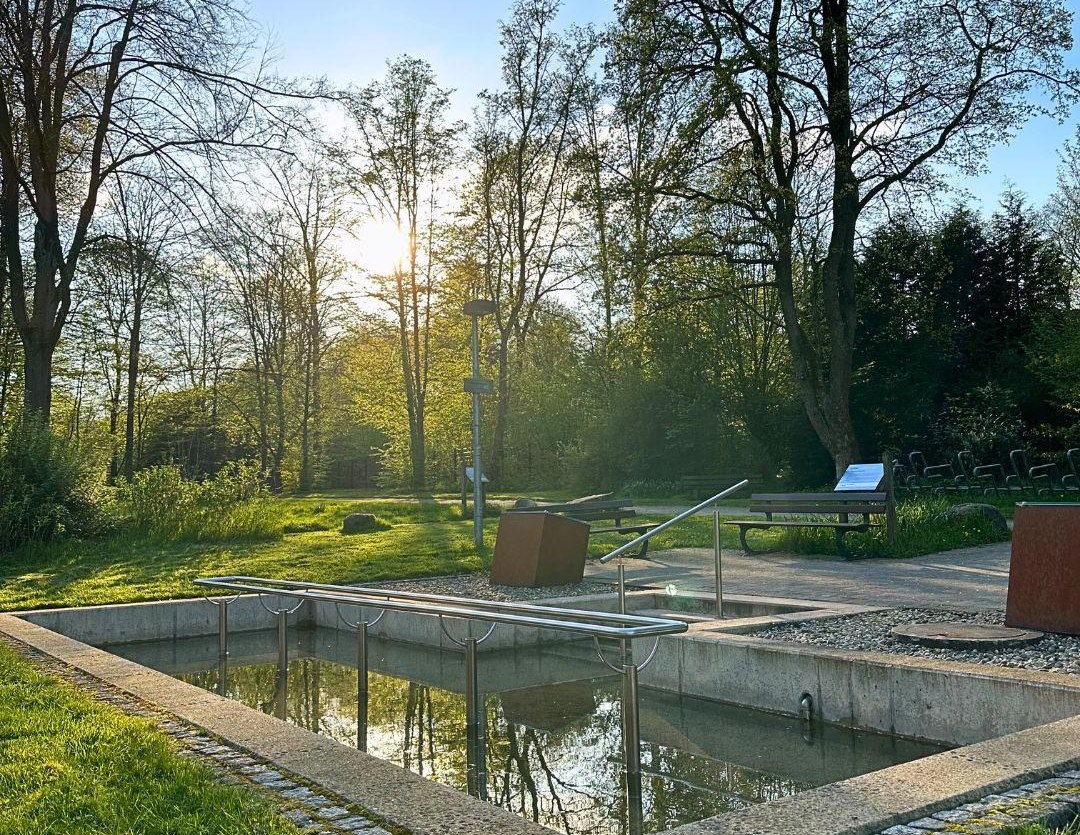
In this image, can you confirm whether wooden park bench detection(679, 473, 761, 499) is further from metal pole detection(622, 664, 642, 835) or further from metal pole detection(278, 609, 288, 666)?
metal pole detection(622, 664, 642, 835)

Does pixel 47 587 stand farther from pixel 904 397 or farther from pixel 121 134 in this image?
pixel 904 397

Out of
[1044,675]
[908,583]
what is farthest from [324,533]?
[1044,675]

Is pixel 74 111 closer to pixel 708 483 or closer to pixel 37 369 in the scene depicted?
pixel 37 369

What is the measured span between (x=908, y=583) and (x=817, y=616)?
2.94 metres

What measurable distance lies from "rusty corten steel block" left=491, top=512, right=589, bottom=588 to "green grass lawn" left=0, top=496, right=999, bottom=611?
1.62 metres

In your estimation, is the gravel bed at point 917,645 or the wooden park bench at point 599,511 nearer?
the gravel bed at point 917,645

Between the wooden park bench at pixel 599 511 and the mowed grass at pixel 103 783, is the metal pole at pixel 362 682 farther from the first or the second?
the wooden park bench at pixel 599 511

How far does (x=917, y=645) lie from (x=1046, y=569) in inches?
41.6

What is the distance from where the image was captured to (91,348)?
31.1m

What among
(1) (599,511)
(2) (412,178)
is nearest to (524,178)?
(2) (412,178)

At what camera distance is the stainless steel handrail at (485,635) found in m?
4.79

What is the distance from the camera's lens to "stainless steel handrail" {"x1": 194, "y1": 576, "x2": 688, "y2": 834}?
479 centimetres

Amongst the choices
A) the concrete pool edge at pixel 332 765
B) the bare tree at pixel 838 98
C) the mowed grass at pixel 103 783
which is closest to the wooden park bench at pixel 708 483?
the bare tree at pixel 838 98

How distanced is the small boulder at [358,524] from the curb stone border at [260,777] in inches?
490
